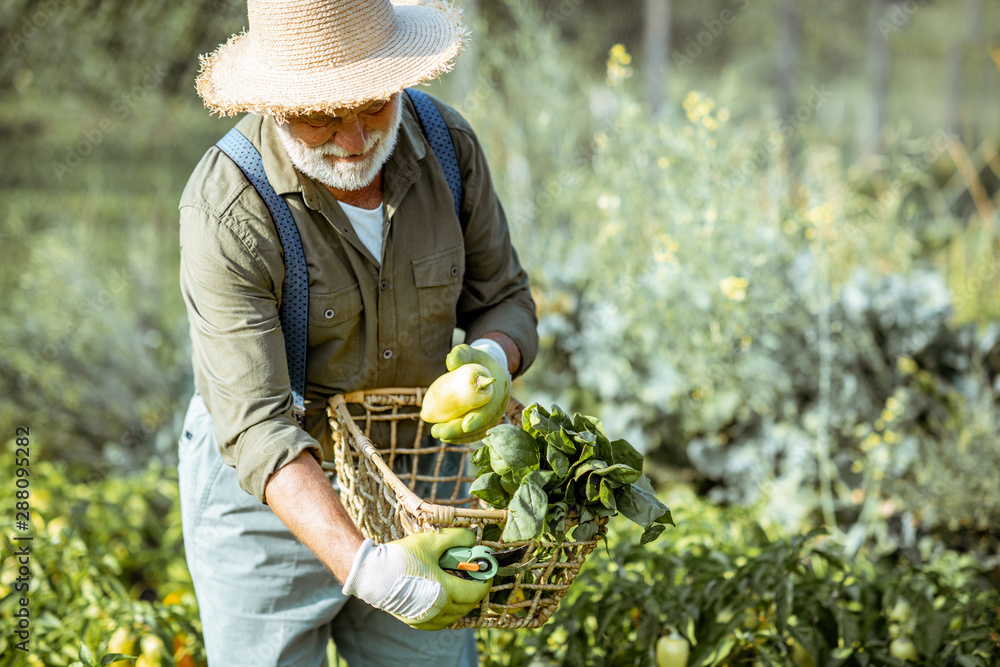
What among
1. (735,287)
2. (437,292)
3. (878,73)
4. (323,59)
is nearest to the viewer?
(323,59)

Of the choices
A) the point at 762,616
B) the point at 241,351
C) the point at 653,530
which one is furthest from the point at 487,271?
the point at 762,616

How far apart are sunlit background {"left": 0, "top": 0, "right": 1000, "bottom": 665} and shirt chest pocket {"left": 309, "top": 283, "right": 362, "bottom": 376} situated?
864 mm

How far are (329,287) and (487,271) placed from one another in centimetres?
39

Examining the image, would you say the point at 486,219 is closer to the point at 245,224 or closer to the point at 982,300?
the point at 245,224

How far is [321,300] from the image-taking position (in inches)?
62.7

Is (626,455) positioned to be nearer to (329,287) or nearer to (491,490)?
(491,490)

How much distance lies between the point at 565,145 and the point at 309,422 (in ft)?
7.65

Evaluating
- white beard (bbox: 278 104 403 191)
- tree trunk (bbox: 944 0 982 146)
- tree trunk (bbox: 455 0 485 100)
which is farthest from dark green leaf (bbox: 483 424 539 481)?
tree trunk (bbox: 944 0 982 146)

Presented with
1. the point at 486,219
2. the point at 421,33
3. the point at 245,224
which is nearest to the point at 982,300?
the point at 486,219

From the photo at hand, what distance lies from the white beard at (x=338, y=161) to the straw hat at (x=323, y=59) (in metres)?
0.08

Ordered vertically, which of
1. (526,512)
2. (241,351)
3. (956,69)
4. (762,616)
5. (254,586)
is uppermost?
(956,69)

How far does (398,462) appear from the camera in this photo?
5.99 ft

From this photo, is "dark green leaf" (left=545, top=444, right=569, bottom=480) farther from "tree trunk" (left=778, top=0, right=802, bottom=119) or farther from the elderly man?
"tree trunk" (left=778, top=0, right=802, bottom=119)

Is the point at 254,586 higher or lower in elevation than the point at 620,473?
lower
